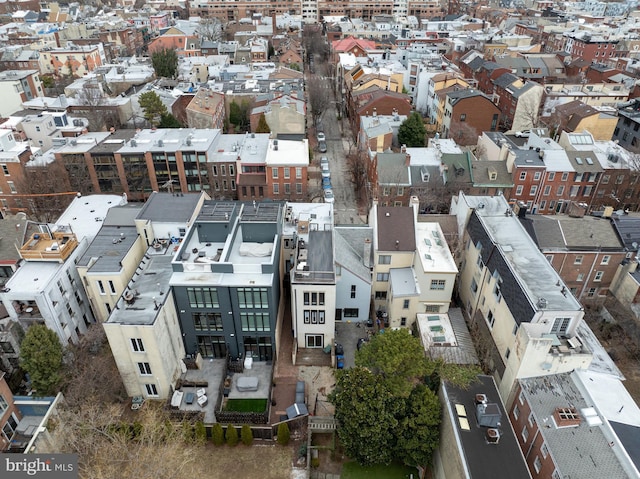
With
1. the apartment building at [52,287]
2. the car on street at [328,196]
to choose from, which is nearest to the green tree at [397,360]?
the apartment building at [52,287]

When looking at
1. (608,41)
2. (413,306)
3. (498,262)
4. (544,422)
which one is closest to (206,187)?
(413,306)

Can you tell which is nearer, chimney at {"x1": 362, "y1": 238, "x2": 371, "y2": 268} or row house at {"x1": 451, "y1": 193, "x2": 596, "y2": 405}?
row house at {"x1": 451, "y1": 193, "x2": 596, "y2": 405}

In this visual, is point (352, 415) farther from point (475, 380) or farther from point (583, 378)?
point (583, 378)

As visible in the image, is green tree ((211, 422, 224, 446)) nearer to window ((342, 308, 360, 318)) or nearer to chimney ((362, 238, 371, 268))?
window ((342, 308, 360, 318))

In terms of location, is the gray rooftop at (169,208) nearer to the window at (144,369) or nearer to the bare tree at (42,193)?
the window at (144,369)

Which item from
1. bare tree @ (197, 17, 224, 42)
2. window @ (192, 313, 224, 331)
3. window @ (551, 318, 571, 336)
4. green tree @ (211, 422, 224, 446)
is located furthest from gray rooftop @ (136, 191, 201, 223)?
bare tree @ (197, 17, 224, 42)

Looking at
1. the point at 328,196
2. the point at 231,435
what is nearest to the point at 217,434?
the point at 231,435
